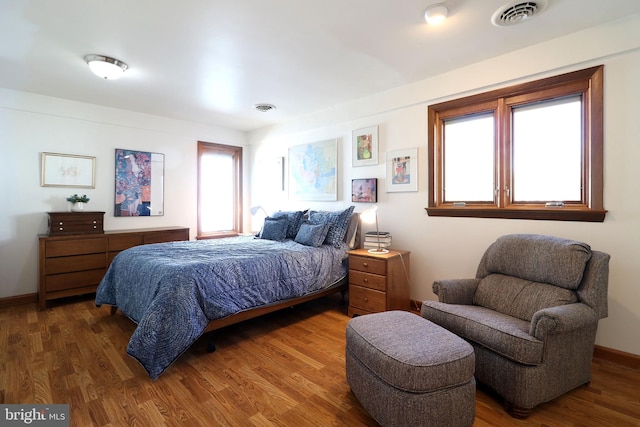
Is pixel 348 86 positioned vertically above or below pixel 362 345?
above

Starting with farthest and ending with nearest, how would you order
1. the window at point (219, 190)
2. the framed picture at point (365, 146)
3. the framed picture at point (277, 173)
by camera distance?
the window at point (219, 190)
the framed picture at point (277, 173)
the framed picture at point (365, 146)

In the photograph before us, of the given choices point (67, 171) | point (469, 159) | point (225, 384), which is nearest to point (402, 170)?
point (469, 159)

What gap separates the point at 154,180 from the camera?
4.57 m

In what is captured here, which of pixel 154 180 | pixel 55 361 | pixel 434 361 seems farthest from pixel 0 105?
pixel 434 361

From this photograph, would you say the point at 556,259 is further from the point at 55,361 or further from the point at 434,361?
the point at 55,361

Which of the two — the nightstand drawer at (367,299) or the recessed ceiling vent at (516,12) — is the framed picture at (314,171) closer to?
the nightstand drawer at (367,299)

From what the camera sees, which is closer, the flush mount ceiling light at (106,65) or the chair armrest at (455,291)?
the chair armrest at (455,291)

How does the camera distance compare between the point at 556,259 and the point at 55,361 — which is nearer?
the point at 556,259

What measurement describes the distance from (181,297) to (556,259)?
2595 millimetres

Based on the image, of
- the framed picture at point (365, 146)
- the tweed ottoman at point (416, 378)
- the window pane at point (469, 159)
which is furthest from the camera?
the framed picture at point (365, 146)

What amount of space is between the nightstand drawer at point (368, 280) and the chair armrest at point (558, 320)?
1390mm

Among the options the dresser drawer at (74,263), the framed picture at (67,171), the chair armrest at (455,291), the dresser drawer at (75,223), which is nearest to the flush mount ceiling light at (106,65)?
the framed picture at (67,171)

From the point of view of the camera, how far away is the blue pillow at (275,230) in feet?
12.9

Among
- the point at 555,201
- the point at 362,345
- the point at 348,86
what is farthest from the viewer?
the point at 348,86
